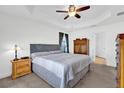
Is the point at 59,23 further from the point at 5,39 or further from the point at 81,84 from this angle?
the point at 81,84

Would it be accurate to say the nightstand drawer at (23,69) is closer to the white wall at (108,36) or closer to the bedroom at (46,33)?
the bedroom at (46,33)

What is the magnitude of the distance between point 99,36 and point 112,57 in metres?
2.24

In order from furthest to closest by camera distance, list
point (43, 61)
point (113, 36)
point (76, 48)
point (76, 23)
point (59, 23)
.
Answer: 1. point (76, 48)
2. point (76, 23)
3. point (59, 23)
4. point (113, 36)
5. point (43, 61)

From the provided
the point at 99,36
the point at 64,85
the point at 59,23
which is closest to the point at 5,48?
the point at 64,85

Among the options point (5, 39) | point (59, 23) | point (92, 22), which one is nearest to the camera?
point (5, 39)

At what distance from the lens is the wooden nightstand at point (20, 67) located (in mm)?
3064

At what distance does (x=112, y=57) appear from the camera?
15.6ft

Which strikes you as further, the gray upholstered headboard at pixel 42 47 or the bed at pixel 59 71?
the gray upholstered headboard at pixel 42 47

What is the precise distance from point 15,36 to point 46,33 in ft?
5.56

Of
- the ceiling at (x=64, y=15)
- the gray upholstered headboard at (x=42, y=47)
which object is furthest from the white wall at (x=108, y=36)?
the gray upholstered headboard at (x=42, y=47)

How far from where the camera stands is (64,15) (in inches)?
172

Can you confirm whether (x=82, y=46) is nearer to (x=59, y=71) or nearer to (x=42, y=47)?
(x=42, y=47)

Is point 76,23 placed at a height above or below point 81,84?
above

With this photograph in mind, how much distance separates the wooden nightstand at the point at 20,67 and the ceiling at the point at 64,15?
5.57 ft
